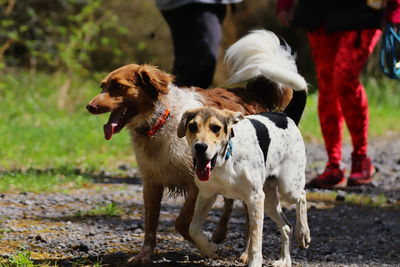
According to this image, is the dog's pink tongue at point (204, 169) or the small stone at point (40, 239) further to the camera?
the small stone at point (40, 239)

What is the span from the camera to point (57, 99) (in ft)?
40.7

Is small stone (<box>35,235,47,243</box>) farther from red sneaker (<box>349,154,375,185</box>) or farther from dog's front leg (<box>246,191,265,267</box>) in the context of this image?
red sneaker (<box>349,154,375,185</box>)

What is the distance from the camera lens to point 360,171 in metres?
7.39

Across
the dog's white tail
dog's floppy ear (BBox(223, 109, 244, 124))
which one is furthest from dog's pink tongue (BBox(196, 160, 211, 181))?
the dog's white tail

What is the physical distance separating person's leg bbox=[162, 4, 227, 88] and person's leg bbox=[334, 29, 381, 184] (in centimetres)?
134

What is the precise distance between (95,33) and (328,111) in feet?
23.2

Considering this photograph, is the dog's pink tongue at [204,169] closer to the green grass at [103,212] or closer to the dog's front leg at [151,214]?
the dog's front leg at [151,214]

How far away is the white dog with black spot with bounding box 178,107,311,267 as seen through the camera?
152 inches

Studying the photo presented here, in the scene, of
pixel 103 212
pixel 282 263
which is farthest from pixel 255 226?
pixel 103 212

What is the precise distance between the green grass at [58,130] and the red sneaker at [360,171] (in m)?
2.54

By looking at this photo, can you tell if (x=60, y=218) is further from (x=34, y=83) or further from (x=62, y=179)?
(x=34, y=83)

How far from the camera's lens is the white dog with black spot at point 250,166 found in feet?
12.7

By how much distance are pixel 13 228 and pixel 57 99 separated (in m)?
7.47

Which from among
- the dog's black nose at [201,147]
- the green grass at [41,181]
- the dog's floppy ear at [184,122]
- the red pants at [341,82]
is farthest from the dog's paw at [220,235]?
the red pants at [341,82]
